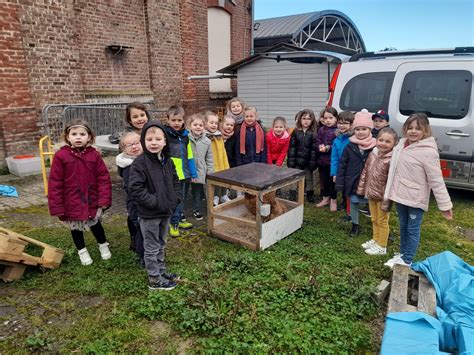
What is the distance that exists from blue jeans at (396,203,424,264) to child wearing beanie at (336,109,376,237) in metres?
0.69

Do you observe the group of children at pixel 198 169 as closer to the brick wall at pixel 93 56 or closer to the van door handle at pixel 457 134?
the van door handle at pixel 457 134

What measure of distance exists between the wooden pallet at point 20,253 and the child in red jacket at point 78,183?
26cm

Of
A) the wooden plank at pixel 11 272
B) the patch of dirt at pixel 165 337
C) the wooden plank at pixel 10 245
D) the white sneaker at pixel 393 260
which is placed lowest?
the patch of dirt at pixel 165 337

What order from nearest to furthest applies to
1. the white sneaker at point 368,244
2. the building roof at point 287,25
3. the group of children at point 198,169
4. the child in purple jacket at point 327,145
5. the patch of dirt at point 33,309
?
the patch of dirt at point 33,309
the group of children at point 198,169
the white sneaker at point 368,244
the child in purple jacket at point 327,145
the building roof at point 287,25

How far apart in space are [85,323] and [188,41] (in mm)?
10497

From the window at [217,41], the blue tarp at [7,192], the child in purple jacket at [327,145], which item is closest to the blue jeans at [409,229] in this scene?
the child in purple jacket at [327,145]

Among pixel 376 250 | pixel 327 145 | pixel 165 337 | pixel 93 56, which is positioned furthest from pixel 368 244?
pixel 93 56

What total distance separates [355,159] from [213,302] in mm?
2531

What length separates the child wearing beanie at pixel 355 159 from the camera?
14.2 feet

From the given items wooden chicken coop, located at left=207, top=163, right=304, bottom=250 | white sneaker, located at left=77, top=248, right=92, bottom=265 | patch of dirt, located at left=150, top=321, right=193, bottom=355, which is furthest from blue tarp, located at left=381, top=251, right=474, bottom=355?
white sneaker, located at left=77, top=248, right=92, bottom=265

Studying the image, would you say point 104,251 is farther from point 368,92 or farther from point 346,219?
point 368,92

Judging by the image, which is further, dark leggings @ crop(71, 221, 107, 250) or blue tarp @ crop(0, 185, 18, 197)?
blue tarp @ crop(0, 185, 18, 197)

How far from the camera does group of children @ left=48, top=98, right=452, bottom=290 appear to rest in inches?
127

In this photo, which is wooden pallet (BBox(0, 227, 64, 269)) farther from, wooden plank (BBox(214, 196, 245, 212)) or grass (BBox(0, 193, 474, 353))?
wooden plank (BBox(214, 196, 245, 212))
